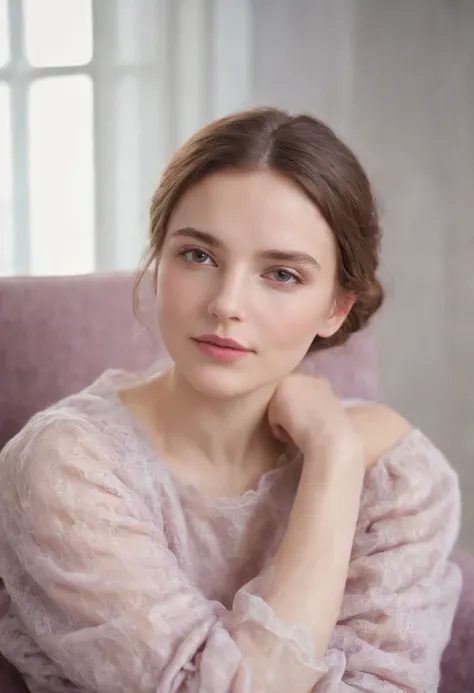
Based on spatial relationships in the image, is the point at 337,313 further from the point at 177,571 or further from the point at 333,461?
the point at 177,571

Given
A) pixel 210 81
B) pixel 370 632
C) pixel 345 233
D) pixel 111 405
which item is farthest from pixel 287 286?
pixel 210 81

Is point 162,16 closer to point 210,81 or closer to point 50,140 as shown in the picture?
point 210,81

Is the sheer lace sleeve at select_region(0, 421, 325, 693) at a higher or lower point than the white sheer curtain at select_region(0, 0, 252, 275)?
lower

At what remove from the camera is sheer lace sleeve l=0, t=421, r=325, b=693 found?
98cm

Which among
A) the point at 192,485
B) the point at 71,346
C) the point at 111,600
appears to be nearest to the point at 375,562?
the point at 192,485

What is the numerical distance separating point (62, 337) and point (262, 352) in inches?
18.5

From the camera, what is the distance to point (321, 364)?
162cm

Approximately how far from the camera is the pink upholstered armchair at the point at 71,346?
137cm

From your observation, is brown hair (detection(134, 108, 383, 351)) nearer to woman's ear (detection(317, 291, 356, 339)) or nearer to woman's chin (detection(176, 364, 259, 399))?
woman's ear (detection(317, 291, 356, 339))

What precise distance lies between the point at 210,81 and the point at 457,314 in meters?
0.75

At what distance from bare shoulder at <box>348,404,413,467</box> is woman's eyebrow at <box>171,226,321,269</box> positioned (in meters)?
0.30

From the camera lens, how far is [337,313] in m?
1.27

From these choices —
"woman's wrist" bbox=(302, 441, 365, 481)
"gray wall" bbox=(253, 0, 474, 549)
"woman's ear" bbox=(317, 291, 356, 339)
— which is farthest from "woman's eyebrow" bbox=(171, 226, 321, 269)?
"gray wall" bbox=(253, 0, 474, 549)

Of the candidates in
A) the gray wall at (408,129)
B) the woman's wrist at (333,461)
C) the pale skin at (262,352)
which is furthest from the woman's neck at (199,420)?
the gray wall at (408,129)
